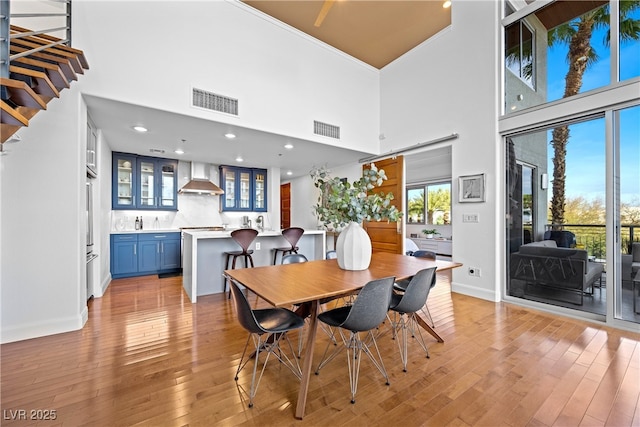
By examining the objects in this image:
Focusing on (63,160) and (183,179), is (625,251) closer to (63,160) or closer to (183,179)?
(63,160)

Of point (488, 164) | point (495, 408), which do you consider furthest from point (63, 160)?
point (488, 164)

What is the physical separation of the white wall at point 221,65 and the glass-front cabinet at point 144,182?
287cm

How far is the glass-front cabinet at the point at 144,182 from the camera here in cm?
525

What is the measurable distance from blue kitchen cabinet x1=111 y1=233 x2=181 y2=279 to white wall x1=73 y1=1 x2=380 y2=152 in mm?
3016

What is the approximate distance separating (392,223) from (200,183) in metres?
4.25

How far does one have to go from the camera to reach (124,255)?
4.92 metres

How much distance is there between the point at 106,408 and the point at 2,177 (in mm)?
2413

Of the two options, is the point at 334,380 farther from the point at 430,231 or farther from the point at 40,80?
the point at 430,231

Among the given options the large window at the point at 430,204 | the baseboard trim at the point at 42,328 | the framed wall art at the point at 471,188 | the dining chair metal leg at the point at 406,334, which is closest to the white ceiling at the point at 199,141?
the framed wall art at the point at 471,188

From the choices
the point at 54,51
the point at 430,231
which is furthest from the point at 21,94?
the point at 430,231

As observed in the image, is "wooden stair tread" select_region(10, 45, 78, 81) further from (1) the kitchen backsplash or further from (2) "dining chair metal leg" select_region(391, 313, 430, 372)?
(1) the kitchen backsplash

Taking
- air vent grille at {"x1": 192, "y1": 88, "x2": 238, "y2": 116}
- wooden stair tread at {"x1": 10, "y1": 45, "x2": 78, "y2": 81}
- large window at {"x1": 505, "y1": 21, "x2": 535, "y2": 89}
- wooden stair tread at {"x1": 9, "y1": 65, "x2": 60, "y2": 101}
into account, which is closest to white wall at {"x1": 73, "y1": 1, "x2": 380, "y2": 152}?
air vent grille at {"x1": 192, "y1": 88, "x2": 238, "y2": 116}

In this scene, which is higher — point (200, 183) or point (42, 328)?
point (200, 183)

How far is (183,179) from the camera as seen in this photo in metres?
6.13
